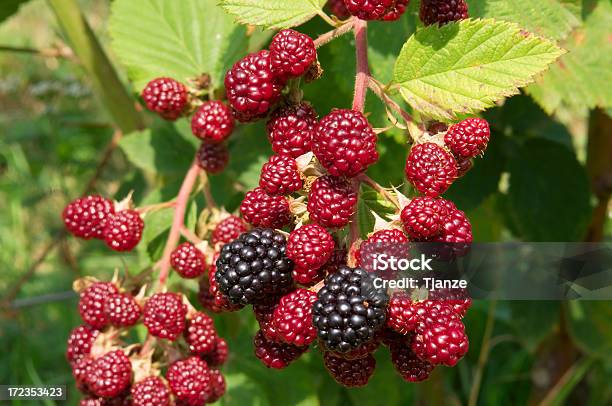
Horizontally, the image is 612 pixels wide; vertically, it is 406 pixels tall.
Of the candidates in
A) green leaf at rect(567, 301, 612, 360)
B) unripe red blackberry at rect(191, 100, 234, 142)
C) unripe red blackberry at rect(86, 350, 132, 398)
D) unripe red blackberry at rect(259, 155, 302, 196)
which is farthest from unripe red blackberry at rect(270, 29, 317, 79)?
green leaf at rect(567, 301, 612, 360)

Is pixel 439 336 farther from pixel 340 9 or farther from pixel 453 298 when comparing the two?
pixel 340 9

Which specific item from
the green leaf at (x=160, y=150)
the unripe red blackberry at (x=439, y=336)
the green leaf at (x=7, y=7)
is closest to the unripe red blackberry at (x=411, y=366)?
the unripe red blackberry at (x=439, y=336)

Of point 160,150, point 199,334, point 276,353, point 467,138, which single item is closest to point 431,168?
point 467,138

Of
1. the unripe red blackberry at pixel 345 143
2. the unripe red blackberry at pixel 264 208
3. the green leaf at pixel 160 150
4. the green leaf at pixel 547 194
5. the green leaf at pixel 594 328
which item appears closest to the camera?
the unripe red blackberry at pixel 345 143

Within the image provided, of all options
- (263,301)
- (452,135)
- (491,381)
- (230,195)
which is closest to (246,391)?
(230,195)

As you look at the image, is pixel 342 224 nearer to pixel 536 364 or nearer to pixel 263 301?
pixel 263 301

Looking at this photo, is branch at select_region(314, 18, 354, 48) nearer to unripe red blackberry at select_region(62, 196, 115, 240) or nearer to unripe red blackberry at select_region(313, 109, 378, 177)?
unripe red blackberry at select_region(313, 109, 378, 177)

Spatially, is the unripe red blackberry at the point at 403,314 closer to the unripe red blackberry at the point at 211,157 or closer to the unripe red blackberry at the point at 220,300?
the unripe red blackberry at the point at 220,300
